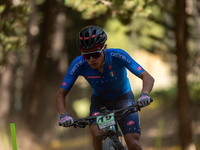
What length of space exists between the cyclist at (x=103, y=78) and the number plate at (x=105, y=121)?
13.6 inches

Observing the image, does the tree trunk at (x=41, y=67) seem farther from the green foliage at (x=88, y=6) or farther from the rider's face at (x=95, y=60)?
the rider's face at (x=95, y=60)

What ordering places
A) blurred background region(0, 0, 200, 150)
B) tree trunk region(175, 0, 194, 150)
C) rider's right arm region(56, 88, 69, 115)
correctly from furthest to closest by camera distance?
tree trunk region(175, 0, 194, 150) → blurred background region(0, 0, 200, 150) → rider's right arm region(56, 88, 69, 115)

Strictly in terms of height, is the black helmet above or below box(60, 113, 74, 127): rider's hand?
above

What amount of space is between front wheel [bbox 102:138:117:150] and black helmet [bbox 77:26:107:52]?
3.89 ft

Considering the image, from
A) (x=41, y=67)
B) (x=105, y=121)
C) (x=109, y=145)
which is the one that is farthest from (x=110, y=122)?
(x=41, y=67)

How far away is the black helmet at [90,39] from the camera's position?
13.0 ft

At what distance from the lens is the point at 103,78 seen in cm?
440

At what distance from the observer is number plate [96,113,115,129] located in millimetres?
3746

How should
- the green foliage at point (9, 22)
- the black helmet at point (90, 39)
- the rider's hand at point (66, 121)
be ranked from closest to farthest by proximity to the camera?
the rider's hand at point (66, 121) → the black helmet at point (90, 39) → the green foliage at point (9, 22)

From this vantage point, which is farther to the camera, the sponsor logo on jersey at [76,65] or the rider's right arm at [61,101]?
the sponsor logo on jersey at [76,65]

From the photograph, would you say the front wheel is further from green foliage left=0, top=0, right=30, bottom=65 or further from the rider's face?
green foliage left=0, top=0, right=30, bottom=65

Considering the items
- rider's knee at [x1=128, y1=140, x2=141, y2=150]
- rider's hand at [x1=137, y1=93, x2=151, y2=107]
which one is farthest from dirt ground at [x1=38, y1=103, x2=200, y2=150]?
rider's hand at [x1=137, y1=93, x2=151, y2=107]

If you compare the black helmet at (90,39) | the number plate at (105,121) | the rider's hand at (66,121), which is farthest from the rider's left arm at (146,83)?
the rider's hand at (66,121)

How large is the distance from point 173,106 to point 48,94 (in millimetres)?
6864
